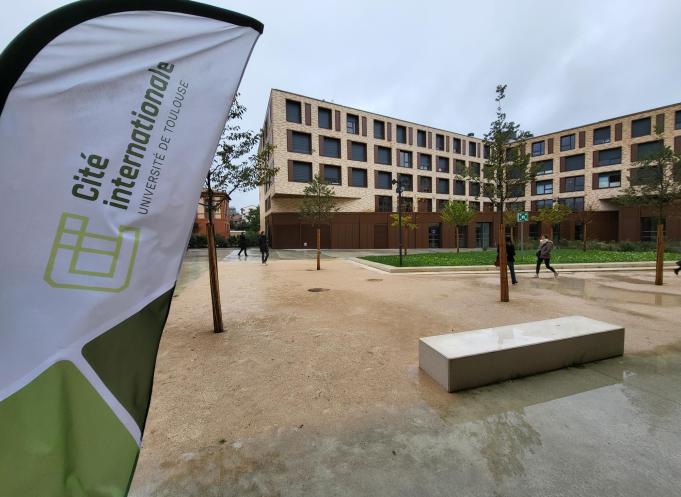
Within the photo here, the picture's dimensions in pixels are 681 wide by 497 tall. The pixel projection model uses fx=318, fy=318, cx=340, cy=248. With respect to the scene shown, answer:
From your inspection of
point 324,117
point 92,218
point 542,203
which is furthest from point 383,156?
point 92,218

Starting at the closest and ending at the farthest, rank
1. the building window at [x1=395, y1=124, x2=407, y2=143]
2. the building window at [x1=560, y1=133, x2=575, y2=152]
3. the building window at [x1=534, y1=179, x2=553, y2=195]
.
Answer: the building window at [x1=395, y1=124, x2=407, y2=143] → the building window at [x1=560, y1=133, x2=575, y2=152] → the building window at [x1=534, y1=179, x2=553, y2=195]

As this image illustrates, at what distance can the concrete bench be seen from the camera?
350 cm

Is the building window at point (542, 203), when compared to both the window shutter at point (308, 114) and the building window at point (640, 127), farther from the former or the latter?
the window shutter at point (308, 114)

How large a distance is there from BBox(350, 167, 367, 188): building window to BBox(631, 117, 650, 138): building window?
3445 centimetres

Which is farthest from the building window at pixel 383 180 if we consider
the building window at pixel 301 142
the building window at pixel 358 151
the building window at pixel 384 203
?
the building window at pixel 301 142

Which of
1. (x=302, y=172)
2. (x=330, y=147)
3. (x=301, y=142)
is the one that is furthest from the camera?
(x=330, y=147)

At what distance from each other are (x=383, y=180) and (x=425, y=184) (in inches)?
294

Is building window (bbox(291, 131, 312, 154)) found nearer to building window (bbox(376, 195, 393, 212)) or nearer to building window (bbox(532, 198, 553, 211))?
building window (bbox(376, 195, 393, 212))

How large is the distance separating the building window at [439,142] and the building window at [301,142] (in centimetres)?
2001

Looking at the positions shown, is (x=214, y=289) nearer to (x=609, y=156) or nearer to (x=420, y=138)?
(x=420, y=138)

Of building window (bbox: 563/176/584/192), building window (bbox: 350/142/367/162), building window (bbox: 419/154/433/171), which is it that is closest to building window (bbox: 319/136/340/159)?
building window (bbox: 350/142/367/162)

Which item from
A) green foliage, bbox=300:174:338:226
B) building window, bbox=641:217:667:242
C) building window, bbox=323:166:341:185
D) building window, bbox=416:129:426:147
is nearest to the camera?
green foliage, bbox=300:174:338:226

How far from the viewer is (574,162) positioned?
4556 centimetres

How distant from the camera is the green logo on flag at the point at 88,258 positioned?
3.96 feet
